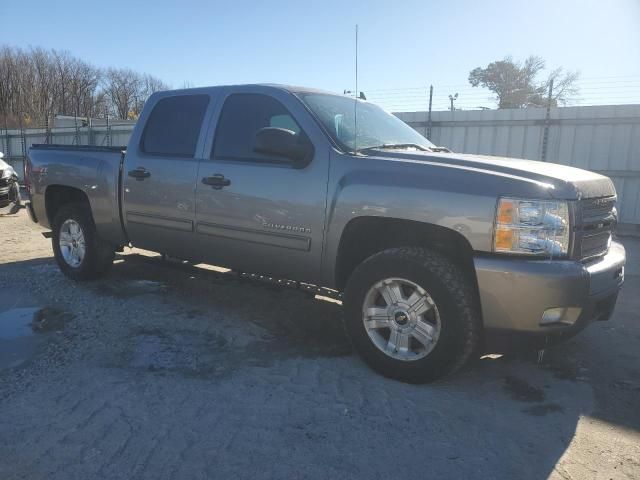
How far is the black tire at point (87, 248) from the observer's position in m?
5.52

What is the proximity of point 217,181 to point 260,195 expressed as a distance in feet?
1.54

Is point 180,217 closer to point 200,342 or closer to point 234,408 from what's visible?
point 200,342

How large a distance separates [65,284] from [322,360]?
334cm

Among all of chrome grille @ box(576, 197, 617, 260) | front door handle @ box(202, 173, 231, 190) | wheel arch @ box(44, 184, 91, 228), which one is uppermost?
front door handle @ box(202, 173, 231, 190)

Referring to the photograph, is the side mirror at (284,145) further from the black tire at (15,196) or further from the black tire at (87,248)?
the black tire at (15,196)

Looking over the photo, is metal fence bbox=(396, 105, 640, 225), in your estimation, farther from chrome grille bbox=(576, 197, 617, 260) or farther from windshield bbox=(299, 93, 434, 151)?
chrome grille bbox=(576, 197, 617, 260)

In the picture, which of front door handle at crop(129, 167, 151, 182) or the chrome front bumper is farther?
Answer: front door handle at crop(129, 167, 151, 182)

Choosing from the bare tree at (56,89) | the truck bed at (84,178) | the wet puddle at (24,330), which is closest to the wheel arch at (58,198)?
the truck bed at (84,178)

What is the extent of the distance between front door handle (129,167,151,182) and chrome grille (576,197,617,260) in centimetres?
355

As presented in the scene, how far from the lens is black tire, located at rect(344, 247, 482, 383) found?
318cm

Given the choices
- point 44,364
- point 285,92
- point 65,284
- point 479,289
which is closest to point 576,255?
point 479,289

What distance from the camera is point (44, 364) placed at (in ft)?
11.7

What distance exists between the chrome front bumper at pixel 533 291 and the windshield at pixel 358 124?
4.57ft

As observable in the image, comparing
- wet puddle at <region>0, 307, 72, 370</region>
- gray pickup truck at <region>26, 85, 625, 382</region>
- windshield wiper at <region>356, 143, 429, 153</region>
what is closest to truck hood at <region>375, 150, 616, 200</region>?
gray pickup truck at <region>26, 85, 625, 382</region>
